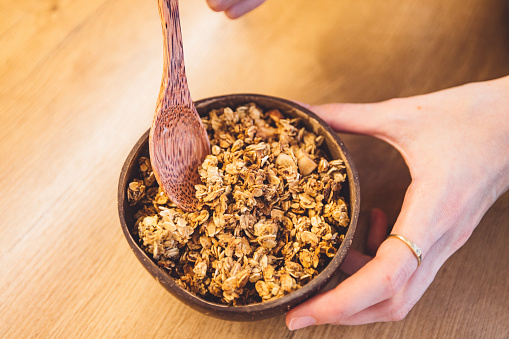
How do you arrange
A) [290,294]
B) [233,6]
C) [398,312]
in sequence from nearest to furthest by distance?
[290,294]
[398,312]
[233,6]

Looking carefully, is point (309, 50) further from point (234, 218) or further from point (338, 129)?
point (234, 218)

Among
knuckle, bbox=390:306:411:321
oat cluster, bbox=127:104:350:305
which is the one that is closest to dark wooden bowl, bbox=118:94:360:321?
Answer: oat cluster, bbox=127:104:350:305

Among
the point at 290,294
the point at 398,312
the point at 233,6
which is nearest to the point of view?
the point at 290,294

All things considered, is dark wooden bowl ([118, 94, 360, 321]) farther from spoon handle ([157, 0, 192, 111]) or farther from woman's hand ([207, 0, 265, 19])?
woman's hand ([207, 0, 265, 19])

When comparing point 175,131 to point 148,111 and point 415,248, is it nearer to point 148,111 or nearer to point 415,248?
point 148,111

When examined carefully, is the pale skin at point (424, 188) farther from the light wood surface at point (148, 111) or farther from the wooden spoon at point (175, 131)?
the wooden spoon at point (175, 131)

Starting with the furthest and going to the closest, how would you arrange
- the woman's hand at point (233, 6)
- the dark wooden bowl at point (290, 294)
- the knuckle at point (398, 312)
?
the woman's hand at point (233, 6)
the knuckle at point (398, 312)
the dark wooden bowl at point (290, 294)

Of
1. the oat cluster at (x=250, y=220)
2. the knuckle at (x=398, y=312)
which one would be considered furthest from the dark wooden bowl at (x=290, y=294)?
the knuckle at (x=398, y=312)

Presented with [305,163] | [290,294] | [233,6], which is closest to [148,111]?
[233,6]
